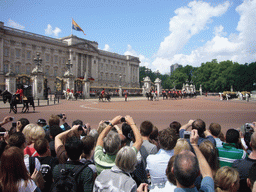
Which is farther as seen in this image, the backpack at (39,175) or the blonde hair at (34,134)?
the blonde hair at (34,134)

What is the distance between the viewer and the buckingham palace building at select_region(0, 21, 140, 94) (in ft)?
181

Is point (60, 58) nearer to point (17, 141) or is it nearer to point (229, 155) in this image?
point (17, 141)

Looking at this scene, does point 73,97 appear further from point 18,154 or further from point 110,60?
point 110,60

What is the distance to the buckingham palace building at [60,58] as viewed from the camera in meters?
55.1

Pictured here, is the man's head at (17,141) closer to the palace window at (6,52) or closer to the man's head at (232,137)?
the man's head at (232,137)

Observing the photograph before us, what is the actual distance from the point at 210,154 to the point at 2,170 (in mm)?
2570

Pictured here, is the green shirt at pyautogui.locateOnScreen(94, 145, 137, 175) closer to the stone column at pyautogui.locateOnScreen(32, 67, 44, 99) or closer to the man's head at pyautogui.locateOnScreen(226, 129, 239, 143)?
the man's head at pyautogui.locateOnScreen(226, 129, 239, 143)

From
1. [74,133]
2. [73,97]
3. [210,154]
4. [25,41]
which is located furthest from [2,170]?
[25,41]

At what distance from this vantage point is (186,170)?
1930 mm

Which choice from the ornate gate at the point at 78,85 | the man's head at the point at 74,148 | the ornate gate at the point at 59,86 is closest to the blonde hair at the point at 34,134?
the man's head at the point at 74,148

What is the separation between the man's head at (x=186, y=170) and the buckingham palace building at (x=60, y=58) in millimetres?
37490

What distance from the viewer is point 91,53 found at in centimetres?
7938

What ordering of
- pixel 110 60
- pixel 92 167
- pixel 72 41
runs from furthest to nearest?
pixel 110 60, pixel 72 41, pixel 92 167

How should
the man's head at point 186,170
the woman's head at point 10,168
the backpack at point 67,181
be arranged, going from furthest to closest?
the backpack at point 67,181 → the woman's head at point 10,168 → the man's head at point 186,170
